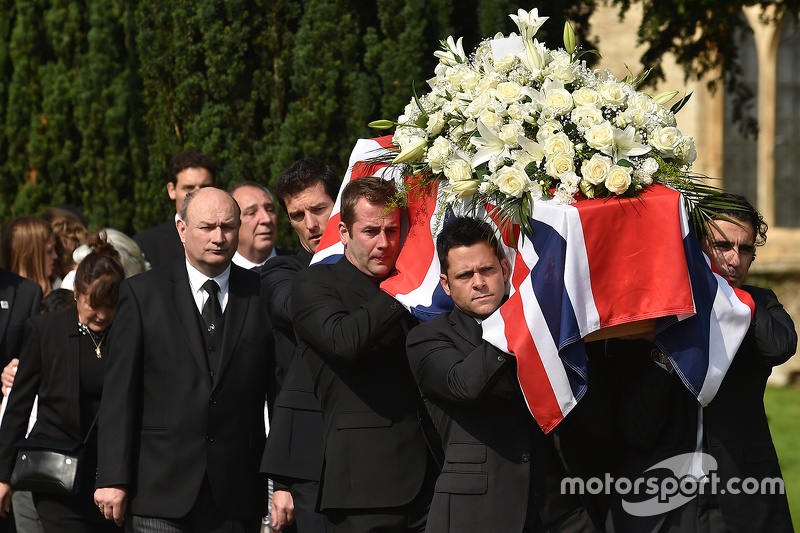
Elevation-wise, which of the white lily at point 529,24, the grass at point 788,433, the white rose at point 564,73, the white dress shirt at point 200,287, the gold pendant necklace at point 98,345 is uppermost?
the white lily at point 529,24

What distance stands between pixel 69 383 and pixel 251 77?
2.78m

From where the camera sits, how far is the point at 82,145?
26.2 feet

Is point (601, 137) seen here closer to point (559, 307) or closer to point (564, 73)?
point (564, 73)

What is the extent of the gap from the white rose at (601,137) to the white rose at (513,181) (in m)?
0.25

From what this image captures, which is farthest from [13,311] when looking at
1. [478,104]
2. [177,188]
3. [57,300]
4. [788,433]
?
[788,433]

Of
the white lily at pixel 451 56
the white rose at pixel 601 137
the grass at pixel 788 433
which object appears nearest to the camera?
the white rose at pixel 601 137

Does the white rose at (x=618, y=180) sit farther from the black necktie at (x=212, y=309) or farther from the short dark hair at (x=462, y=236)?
the black necktie at (x=212, y=309)

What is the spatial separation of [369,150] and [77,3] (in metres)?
4.88

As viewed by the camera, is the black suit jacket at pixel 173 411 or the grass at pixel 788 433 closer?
the black suit jacket at pixel 173 411

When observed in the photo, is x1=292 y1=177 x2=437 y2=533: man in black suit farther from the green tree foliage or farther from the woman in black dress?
the green tree foliage

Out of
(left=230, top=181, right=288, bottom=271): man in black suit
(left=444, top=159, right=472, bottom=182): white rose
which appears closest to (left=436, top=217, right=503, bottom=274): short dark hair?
(left=444, top=159, right=472, bottom=182): white rose

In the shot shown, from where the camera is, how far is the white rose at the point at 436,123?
354cm

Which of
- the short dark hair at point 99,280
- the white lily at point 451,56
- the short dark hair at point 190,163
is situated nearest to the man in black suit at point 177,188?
the short dark hair at point 190,163

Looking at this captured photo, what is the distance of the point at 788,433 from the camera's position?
11000 mm
